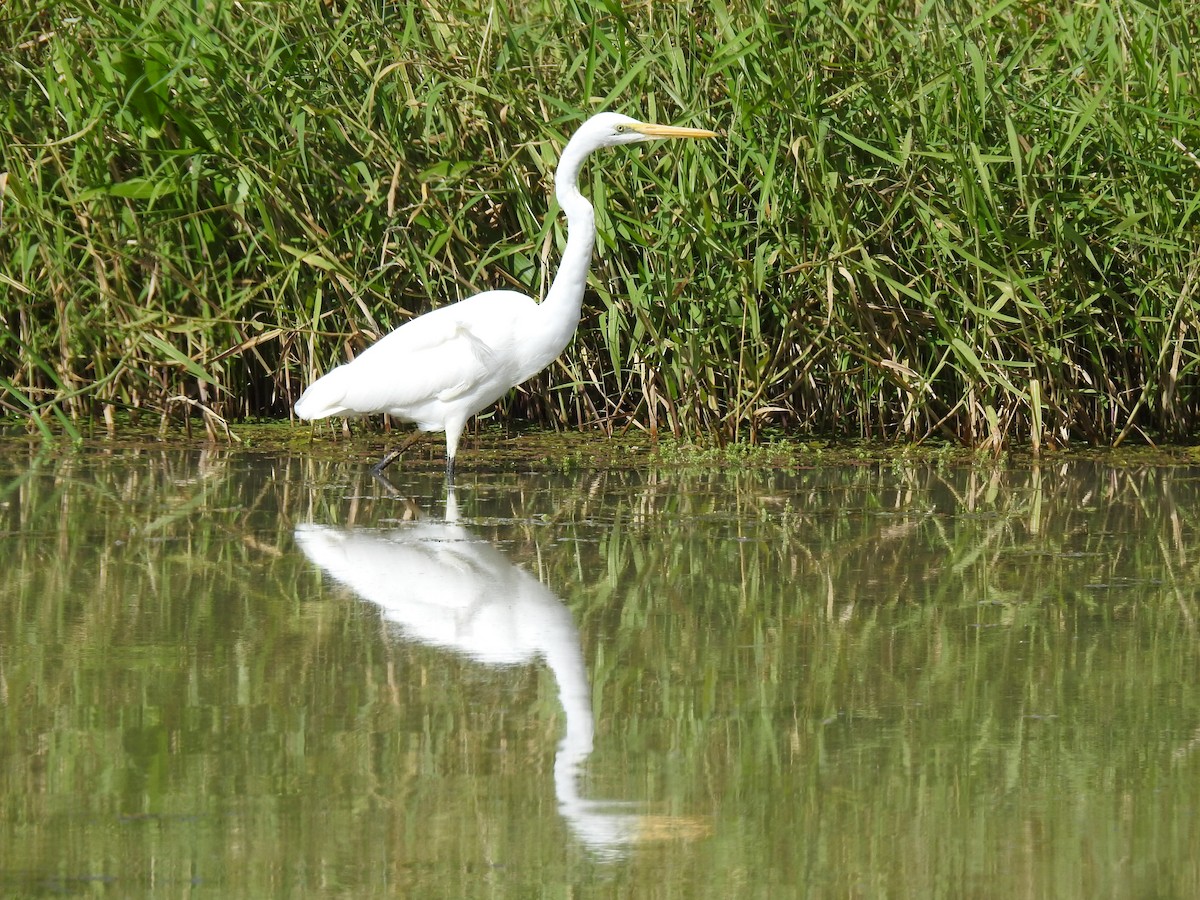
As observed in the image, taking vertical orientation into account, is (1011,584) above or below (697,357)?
below

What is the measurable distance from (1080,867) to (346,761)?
113cm

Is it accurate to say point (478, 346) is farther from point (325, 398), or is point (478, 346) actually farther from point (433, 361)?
point (325, 398)

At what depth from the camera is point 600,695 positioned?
3.10 m

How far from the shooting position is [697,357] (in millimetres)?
6023

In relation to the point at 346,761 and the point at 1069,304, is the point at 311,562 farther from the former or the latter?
the point at 1069,304

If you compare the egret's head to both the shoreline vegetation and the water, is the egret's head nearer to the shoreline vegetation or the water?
the shoreline vegetation

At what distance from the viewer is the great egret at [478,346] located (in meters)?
5.60

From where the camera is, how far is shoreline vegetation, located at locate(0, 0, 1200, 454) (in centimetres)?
582

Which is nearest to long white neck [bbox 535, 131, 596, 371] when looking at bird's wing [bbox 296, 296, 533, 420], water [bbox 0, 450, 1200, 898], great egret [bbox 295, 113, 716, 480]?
great egret [bbox 295, 113, 716, 480]

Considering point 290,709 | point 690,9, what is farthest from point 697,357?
point 290,709

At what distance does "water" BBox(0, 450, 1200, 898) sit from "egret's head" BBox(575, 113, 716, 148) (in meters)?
1.22

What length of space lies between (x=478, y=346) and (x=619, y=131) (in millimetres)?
855

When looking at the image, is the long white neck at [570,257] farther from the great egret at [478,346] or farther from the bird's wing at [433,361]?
the bird's wing at [433,361]

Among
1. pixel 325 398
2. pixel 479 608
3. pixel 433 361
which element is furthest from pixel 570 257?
pixel 479 608
